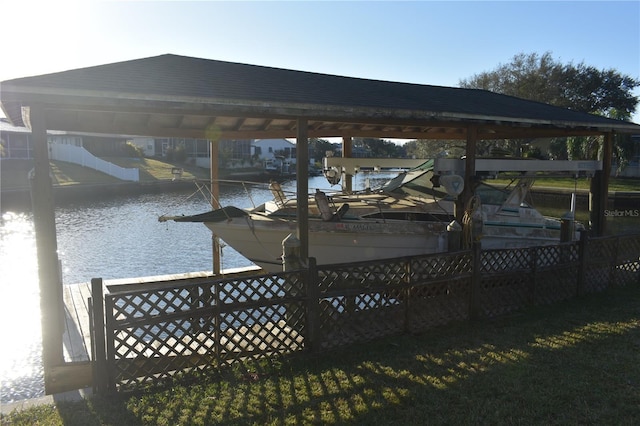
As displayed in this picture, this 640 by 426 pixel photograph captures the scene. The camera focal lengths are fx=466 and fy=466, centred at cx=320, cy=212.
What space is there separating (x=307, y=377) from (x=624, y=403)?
9.66ft

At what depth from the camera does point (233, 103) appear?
520 centimetres

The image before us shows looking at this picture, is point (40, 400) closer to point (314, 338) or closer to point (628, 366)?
point (314, 338)

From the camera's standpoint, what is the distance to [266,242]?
349 inches

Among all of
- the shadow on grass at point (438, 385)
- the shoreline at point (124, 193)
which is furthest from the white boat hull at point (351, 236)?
the shoreline at point (124, 193)

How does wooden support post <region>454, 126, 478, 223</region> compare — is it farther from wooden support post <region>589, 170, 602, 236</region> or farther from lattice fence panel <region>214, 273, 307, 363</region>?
lattice fence panel <region>214, 273, 307, 363</region>

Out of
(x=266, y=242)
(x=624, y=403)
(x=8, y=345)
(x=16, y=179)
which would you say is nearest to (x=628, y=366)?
(x=624, y=403)

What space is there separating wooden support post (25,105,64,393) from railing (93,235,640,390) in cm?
63

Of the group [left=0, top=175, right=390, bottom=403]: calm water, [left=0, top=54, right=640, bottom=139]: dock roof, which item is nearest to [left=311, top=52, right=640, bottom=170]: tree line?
[left=0, top=175, right=390, bottom=403]: calm water

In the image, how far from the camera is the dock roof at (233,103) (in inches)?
185

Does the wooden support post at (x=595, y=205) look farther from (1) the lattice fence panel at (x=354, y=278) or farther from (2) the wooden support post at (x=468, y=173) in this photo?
(1) the lattice fence panel at (x=354, y=278)

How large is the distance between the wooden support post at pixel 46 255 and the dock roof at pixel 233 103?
585mm

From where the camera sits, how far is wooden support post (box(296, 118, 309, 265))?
5.94 meters

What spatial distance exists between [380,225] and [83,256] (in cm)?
1103

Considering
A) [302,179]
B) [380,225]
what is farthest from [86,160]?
[302,179]
